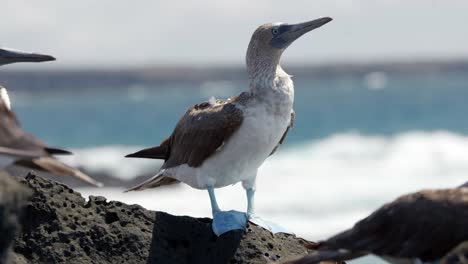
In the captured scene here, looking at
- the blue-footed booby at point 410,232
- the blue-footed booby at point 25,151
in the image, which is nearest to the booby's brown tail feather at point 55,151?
the blue-footed booby at point 25,151

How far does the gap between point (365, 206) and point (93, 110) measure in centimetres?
6709

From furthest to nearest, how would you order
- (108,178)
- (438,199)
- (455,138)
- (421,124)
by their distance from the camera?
1. (421,124)
2. (455,138)
3. (108,178)
4. (438,199)

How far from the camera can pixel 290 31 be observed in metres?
9.80

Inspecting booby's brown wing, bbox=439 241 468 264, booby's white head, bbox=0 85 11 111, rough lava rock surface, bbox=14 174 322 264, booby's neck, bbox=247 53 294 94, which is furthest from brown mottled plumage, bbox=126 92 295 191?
booby's brown wing, bbox=439 241 468 264

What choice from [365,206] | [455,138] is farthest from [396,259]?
[455,138]

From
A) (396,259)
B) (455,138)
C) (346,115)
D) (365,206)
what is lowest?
(396,259)

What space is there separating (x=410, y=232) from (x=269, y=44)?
2.70 m

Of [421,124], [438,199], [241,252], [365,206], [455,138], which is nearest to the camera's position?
[438,199]

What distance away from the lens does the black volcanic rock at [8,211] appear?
6.04 metres

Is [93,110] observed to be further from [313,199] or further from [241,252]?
[241,252]

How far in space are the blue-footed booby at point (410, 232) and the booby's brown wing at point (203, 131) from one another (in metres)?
1.87

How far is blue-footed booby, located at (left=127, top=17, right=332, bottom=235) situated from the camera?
9328mm

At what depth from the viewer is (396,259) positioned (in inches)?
295

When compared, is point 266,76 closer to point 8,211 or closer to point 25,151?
point 25,151
